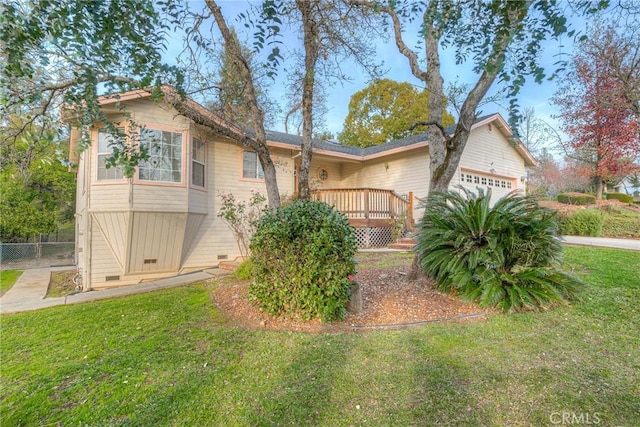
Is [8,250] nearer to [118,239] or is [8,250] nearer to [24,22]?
[118,239]

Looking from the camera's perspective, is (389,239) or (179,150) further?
Result: (389,239)

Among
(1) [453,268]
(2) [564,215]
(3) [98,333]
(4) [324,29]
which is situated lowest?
(3) [98,333]

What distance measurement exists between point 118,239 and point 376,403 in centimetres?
760

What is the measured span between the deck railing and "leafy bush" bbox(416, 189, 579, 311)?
5.12 metres

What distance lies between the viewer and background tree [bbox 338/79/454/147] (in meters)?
21.3

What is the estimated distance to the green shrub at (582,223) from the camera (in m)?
11.7

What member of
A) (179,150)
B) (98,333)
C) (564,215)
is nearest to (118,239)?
(179,150)

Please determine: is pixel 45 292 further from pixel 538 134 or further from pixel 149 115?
pixel 538 134

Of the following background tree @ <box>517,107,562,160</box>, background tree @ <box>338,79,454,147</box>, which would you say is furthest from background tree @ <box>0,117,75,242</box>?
background tree @ <box>517,107,562,160</box>

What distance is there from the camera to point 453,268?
14.4 feet

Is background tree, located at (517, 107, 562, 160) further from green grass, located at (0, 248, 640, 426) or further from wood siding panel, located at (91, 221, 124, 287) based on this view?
wood siding panel, located at (91, 221, 124, 287)

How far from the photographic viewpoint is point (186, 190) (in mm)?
7855

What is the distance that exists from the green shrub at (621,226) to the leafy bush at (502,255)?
A: 11.6 meters

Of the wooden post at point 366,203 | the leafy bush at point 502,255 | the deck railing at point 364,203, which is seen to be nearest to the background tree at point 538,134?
the deck railing at point 364,203
